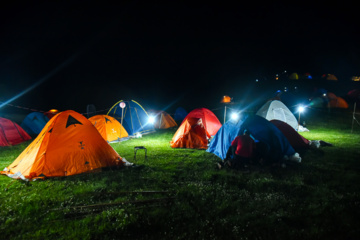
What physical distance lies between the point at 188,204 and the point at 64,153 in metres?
5.91

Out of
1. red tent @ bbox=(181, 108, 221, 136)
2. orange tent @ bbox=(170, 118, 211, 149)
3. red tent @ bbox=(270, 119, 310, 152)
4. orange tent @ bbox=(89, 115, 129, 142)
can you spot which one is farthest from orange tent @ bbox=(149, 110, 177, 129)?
red tent @ bbox=(270, 119, 310, 152)

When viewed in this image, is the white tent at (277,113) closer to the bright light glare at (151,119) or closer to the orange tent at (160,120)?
the orange tent at (160,120)

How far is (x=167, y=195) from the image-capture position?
6.73 meters

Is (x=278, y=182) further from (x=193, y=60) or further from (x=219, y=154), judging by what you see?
(x=193, y=60)

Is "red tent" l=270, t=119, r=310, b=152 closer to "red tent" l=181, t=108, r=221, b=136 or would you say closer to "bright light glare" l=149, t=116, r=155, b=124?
"red tent" l=181, t=108, r=221, b=136

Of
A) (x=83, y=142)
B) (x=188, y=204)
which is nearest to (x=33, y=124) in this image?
(x=83, y=142)

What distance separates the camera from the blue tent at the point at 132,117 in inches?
746

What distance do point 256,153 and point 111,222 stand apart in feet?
23.0

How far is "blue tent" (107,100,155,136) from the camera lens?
18.9m

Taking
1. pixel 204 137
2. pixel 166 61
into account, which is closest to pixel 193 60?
pixel 166 61

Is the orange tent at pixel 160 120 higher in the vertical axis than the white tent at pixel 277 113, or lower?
lower

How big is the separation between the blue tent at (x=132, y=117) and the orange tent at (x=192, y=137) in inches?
240

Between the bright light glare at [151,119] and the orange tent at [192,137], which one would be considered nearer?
the orange tent at [192,137]

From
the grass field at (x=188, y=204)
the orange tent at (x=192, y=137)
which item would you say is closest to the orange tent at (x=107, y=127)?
the orange tent at (x=192, y=137)
